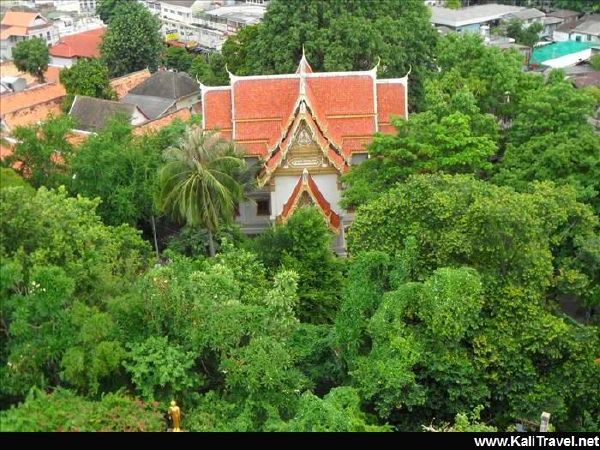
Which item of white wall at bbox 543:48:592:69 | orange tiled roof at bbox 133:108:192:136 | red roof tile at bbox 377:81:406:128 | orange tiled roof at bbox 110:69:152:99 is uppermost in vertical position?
red roof tile at bbox 377:81:406:128

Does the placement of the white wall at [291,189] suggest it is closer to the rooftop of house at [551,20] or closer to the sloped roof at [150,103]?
the sloped roof at [150,103]

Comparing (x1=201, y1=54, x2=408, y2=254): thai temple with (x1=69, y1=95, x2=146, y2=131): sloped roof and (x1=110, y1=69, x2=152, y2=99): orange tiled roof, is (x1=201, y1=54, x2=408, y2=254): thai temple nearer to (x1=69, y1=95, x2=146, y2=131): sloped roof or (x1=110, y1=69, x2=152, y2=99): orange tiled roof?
(x1=69, y1=95, x2=146, y2=131): sloped roof

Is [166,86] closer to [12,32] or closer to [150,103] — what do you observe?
[150,103]

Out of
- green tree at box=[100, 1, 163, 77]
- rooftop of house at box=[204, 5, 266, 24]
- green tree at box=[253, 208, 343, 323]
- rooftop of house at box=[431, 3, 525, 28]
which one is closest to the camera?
green tree at box=[253, 208, 343, 323]

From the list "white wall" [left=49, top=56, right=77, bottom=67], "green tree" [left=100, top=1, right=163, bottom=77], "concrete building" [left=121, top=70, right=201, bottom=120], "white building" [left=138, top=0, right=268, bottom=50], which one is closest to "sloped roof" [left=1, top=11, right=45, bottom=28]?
"white wall" [left=49, top=56, right=77, bottom=67]

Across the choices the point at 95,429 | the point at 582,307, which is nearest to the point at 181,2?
the point at 582,307
